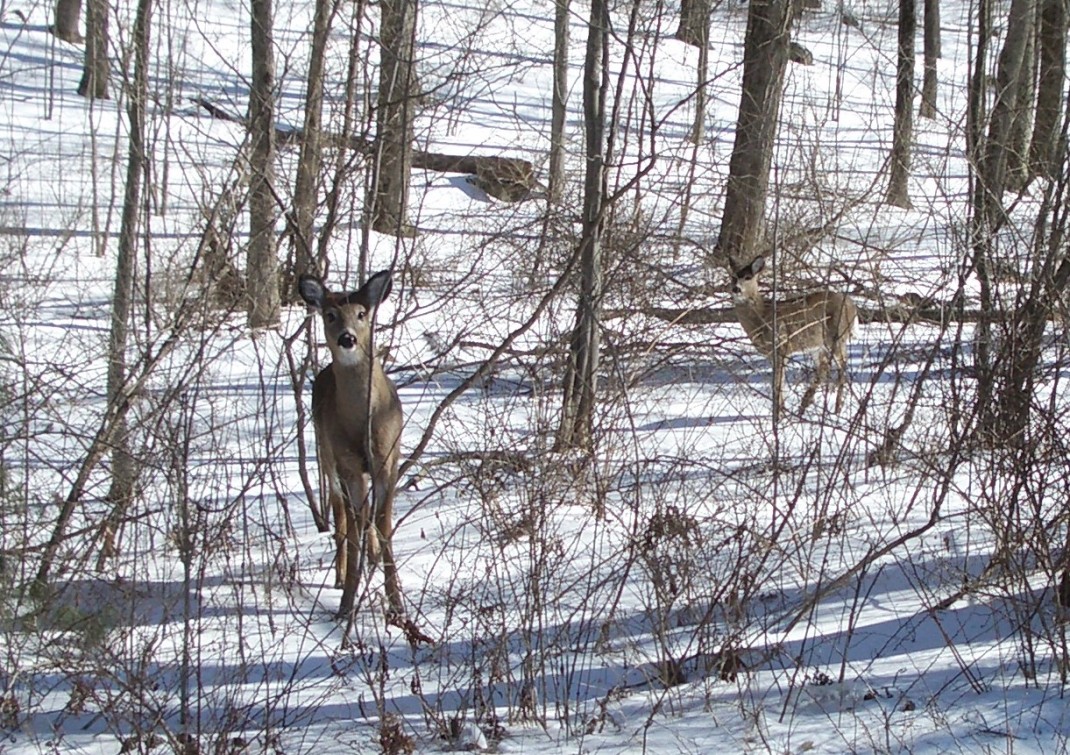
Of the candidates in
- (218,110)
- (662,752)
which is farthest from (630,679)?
(218,110)

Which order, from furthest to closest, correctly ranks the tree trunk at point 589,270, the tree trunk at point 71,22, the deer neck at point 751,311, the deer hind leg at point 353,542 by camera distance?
the tree trunk at point 71,22, the deer neck at point 751,311, the tree trunk at point 589,270, the deer hind leg at point 353,542

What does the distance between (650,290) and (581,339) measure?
1.87 m

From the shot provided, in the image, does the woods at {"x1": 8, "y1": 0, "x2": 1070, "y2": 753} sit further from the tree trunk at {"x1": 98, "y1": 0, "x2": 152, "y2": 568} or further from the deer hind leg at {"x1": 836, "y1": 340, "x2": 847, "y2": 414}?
the deer hind leg at {"x1": 836, "y1": 340, "x2": 847, "y2": 414}

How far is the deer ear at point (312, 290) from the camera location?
647cm

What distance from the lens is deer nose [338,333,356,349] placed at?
660 cm

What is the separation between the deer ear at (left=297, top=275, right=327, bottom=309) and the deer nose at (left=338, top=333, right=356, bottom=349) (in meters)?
0.22

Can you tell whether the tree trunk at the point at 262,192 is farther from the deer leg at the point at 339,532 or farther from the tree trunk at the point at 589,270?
the tree trunk at the point at 589,270

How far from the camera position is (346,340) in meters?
6.60

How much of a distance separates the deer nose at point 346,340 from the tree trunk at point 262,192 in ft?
1.62

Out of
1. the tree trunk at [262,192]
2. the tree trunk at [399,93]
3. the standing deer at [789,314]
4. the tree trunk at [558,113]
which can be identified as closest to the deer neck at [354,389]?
the tree trunk at [262,192]

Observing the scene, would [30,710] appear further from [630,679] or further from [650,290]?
[650,290]

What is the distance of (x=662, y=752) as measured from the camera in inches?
170

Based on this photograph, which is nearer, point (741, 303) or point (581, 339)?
point (581, 339)

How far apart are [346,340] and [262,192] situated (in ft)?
4.85
